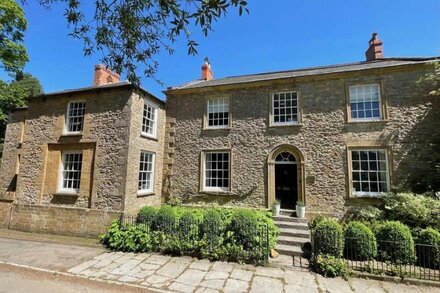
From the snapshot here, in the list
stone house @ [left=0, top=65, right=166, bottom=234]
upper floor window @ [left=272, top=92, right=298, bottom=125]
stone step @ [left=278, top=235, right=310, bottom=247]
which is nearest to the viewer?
stone step @ [left=278, top=235, right=310, bottom=247]

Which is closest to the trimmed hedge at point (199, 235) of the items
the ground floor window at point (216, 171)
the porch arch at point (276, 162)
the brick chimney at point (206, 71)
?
the porch arch at point (276, 162)

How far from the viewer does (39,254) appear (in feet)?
27.9

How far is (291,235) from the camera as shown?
9.63 metres

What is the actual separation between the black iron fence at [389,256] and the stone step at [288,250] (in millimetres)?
722

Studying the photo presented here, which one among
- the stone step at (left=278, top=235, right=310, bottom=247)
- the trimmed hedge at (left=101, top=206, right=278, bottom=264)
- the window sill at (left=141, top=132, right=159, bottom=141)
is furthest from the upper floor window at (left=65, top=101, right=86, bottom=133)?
the stone step at (left=278, top=235, right=310, bottom=247)

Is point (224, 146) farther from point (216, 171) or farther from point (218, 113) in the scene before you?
point (218, 113)

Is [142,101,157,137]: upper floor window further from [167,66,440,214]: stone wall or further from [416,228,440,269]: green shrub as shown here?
[416,228,440,269]: green shrub

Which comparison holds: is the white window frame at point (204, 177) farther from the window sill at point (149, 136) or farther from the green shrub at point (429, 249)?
the green shrub at point (429, 249)

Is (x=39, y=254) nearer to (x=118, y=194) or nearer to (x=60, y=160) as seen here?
(x=118, y=194)

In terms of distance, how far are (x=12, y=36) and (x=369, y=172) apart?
19.4 m

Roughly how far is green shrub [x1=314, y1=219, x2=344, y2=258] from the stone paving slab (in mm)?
1041

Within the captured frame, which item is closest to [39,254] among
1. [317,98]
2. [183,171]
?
[183,171]

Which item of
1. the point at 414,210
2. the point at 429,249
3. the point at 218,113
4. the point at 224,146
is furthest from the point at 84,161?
the point at 414,210

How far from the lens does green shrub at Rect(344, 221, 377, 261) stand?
25.3 ft
